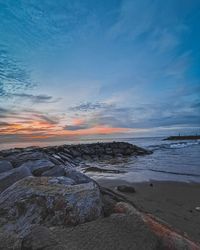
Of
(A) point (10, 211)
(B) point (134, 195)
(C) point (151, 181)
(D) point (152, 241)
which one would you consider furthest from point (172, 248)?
(C) point (151, 181)

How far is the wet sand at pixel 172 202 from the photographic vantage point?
350 cm

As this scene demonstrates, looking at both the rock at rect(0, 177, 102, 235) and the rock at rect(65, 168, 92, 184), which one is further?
the rock at rect(65, 168, 92, 184)

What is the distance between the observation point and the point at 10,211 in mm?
2572

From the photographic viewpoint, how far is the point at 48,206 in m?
2.49

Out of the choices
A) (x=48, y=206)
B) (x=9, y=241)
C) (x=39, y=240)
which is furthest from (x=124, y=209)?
(x=9, y=241)

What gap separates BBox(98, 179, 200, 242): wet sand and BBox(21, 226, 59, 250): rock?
203 centimetres

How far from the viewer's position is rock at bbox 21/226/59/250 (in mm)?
1862

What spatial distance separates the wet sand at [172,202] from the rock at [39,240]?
203cm

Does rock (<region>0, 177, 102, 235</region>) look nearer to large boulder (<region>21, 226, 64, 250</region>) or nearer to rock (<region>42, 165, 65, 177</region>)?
large boulder (<region>21, 226, 64, 250</region>)

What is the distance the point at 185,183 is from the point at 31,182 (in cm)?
514

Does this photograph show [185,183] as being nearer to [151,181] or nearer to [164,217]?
[151,181]

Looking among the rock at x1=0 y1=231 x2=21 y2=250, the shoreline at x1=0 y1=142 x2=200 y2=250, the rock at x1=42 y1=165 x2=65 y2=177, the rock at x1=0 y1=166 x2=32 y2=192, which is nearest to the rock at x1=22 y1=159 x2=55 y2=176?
the rock at x1=42 y1=165 x2=65 y2=177

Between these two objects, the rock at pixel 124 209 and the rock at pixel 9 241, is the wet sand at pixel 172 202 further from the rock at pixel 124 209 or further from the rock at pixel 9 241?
the rock at pixel 9 241

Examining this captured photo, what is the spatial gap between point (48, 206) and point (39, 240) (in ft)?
1.95
